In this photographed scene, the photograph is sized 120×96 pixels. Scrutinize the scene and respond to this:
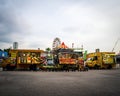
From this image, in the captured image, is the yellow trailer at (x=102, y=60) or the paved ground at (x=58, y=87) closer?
the paved ground at (x=58, y=87)

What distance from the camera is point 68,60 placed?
2866 cm

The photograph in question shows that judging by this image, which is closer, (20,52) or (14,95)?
(14,95)

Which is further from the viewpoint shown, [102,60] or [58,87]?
[102,60]

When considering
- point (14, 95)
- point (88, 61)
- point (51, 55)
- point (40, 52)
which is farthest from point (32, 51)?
point (14, 95)

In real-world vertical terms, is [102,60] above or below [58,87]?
above

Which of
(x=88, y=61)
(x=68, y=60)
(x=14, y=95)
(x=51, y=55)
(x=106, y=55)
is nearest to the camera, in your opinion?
(x=14, y=95)

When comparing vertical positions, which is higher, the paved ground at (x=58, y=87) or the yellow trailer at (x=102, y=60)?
the yellow trailer at (x=102, y=60)

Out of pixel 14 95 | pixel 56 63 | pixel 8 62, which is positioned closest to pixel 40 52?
pixel 56 63

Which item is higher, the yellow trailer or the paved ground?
the yellow trailer

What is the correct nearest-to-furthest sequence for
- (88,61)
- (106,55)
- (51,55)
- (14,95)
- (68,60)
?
1. (14,95)
2. (68,60)
3. (51,55)
4. (106,55)
5. (88,61)

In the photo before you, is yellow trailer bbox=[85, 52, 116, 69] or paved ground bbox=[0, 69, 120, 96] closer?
paved ground bbox=[0, 69, 120, 96]

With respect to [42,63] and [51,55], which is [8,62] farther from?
[51,55]

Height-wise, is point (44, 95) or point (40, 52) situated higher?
point (40, 52)

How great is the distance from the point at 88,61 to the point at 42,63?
11.5 meters
